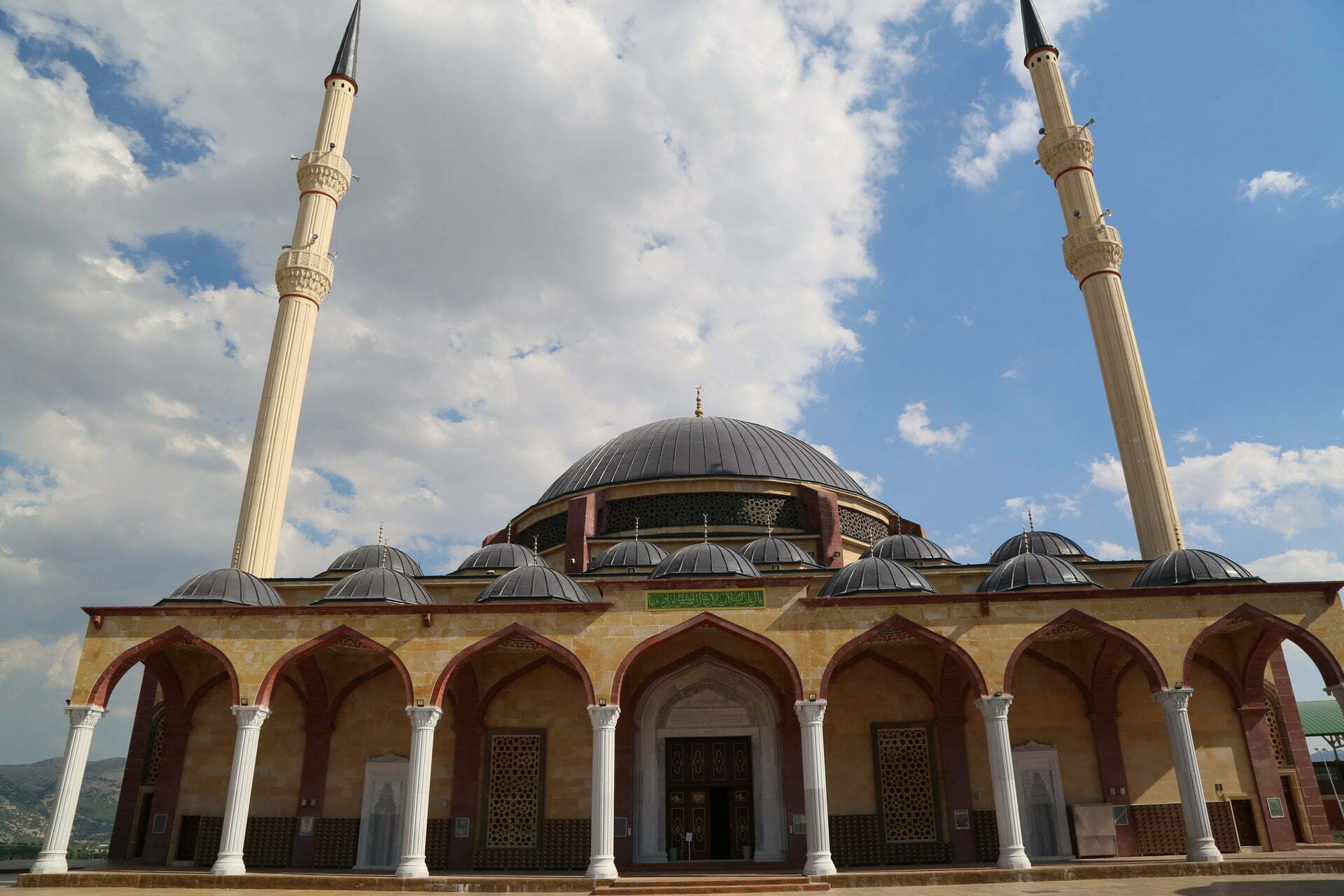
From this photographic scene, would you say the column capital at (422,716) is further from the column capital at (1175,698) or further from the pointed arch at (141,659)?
the column capital at (1175,698)

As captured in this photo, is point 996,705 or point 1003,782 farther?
point 996,705

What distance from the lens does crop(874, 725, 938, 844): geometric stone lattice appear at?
48.8 feet

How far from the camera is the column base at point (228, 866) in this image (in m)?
12.5

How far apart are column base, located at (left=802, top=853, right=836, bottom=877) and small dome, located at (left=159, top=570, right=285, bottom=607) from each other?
913 centimetres

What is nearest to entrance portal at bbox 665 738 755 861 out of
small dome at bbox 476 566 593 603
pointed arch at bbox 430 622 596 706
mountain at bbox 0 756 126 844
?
pointed arch at bbox 430 622 596 706

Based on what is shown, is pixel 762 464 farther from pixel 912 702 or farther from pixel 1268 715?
pixel 1268 715

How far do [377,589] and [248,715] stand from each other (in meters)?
2.65

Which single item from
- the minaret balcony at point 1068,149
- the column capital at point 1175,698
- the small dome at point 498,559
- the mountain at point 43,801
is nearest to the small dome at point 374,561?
the small dome at point 498,559

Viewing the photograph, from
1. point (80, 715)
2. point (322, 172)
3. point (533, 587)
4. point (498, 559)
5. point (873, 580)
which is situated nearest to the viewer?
point (80, 715)

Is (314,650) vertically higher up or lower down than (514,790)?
higher up

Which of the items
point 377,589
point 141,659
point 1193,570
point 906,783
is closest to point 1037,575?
point 1193,570

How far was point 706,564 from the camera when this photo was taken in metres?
14.4

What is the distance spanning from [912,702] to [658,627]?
5.11 m

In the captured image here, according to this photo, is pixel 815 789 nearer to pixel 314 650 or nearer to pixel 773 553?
pixel 773 553
